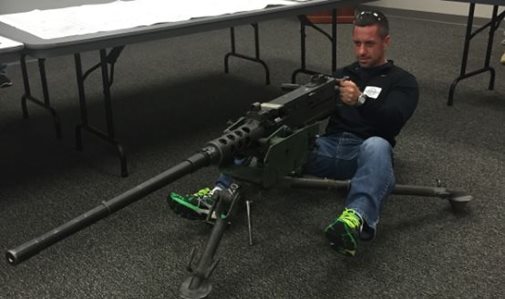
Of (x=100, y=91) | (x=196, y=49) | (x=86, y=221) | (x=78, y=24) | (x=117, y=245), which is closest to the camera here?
(x=86, y=221)

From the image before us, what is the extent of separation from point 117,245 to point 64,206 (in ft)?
1.17

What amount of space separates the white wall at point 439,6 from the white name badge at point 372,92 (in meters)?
3.16

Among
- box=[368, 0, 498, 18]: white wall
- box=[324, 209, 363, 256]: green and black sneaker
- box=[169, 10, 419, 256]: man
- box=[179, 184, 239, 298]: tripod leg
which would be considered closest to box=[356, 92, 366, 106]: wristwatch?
box=[169, 10, 419, 256]: man

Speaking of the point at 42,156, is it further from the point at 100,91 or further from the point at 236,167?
the point at 236,167

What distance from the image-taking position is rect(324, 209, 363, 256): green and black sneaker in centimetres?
141

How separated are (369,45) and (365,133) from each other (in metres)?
0.30

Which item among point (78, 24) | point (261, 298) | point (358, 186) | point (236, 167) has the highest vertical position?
point (78, 24)

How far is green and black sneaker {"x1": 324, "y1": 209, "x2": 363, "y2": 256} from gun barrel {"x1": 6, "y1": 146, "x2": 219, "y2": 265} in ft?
1.54

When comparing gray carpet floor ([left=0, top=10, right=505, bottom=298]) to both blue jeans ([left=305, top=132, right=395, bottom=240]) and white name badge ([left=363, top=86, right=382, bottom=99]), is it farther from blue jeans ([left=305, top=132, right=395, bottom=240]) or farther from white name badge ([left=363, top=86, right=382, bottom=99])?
white name badge ([left=363, top=86, right=382, bottom=99])

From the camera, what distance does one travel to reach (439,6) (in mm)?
4785

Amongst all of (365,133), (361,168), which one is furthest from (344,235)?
(365,133)

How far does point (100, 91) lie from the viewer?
3.21m

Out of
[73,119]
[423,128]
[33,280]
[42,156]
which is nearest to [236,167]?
[33,280]

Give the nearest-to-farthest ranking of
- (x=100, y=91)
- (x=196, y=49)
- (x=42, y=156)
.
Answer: (x=42, y=156) → (x=100, y=91) → (x=196, y=49)
